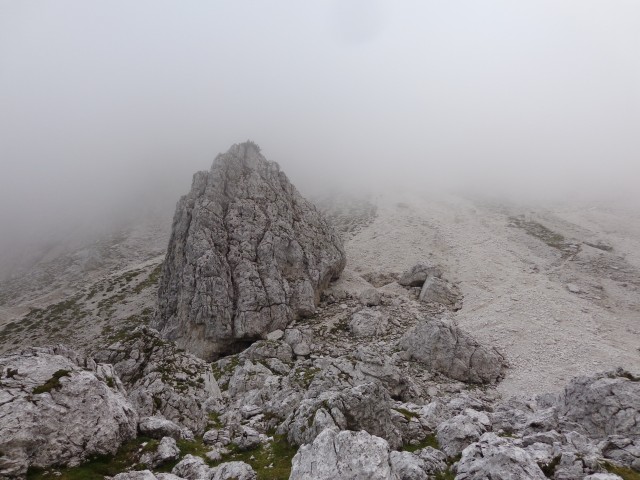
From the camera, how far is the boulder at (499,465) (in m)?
14.5

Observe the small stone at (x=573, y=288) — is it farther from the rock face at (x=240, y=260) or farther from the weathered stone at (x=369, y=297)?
the rock face at (x=240, y=260)

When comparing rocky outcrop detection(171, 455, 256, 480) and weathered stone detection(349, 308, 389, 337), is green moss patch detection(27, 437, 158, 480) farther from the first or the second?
weathered stone detection(349, 308, 389, 337)

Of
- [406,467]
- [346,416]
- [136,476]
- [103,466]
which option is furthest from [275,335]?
[136,476]

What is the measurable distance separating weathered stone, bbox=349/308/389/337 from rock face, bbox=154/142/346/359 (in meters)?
8.60

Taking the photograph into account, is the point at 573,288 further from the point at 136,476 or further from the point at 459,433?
the point at 136,476

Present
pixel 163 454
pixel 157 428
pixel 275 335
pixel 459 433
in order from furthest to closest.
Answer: pixel 275 335, pixel 459 433, pixel 157 428, pixel 163 454

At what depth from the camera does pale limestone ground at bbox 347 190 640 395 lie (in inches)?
1638

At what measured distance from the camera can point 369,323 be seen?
5031cm

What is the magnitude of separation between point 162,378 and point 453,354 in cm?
2965

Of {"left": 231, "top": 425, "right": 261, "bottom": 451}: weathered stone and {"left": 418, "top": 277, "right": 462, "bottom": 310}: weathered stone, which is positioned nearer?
{"left": 231, "top": 425, "right": 261, "bottom": 451}: weathered stone

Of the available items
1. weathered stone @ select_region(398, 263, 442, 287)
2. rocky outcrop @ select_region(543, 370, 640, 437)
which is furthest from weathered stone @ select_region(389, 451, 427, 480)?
weathered stone @ select_region(398, 263, 442, 287)

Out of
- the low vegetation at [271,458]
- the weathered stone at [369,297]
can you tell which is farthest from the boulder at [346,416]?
the weathered stone at [369,297]

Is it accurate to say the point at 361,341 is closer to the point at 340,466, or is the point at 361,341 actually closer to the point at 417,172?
the point at 340,466

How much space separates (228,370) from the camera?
42.5 m
